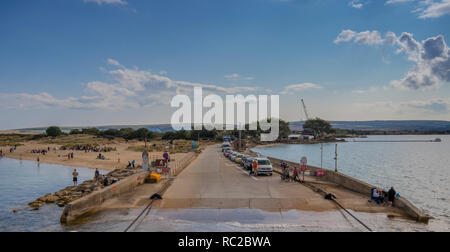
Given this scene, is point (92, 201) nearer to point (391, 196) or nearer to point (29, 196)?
point (391, 196)

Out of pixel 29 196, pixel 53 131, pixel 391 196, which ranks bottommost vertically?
pixel 29 196

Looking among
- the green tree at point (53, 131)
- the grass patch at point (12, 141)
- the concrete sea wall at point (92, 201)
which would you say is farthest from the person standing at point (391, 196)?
the green tree at point (53, 131)

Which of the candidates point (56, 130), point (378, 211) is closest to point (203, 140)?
point (56, 130)

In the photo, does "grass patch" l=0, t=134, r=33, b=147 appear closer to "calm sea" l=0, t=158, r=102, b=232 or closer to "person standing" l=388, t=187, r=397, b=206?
"calm sea" l=0, t=158, r=102, b=232

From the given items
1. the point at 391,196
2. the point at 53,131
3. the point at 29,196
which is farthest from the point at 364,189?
the point at 53,131

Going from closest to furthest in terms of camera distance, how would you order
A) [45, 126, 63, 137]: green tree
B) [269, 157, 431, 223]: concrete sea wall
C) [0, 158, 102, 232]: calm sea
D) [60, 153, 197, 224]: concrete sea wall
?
[60, 153, 197, 224]: concrete sea wall, [269, 157, 431, 223]: concrete sea wall, [0, 158, 102, 232]: calm sea, [45, 126, 63, 137]: green tree

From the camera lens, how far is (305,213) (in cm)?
1722

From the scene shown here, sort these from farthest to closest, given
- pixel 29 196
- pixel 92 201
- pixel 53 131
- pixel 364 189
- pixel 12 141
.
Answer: pixel 53 131
pixel 12 141
pixel 29 196
pixel 364 189
pixel 92 201

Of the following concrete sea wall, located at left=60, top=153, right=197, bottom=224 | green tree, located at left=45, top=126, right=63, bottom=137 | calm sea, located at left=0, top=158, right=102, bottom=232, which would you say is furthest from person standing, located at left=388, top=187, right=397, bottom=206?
green tree, located at left=45, top=126, right=63, bottom=137
